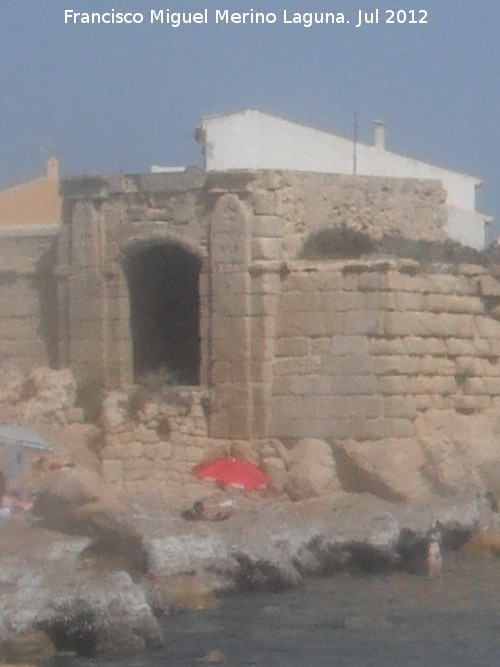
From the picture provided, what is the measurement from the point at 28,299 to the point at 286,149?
352 inches

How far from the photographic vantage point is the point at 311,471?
1886cm

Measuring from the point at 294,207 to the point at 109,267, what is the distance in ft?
8.66

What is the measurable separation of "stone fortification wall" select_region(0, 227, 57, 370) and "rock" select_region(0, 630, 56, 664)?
8.89m

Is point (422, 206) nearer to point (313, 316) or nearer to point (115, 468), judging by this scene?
point (313, 316)

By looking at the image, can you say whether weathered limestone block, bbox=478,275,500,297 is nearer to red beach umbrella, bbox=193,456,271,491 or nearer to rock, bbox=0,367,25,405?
red beach umbrella, bbox=193,456,271,491

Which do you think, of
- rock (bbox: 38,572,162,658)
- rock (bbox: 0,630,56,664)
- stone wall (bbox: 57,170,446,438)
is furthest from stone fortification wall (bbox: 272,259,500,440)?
rock (bbox: 0,630,56,664)

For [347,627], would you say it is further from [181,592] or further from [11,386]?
[11,386]

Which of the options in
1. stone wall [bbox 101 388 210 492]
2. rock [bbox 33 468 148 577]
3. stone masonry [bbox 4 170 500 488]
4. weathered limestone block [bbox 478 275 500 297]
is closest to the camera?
rock [bbox 33 468 148 577]

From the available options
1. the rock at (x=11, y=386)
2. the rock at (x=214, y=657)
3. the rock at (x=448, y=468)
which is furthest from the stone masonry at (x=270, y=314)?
the rock at (x=214, y=657)

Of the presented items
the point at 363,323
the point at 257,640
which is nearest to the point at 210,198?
the point at 363,323

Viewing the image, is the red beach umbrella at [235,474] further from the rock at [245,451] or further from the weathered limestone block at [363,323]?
the weathered limestone block at [363,323]

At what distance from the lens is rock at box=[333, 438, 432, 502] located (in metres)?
18.6

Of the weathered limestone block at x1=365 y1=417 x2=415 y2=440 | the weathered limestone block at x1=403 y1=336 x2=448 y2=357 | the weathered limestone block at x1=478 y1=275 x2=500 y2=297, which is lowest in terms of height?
the weathered limestone block at x1=365 y1=417 x2=415 y2=440

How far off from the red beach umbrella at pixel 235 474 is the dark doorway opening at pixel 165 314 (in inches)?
69.1
